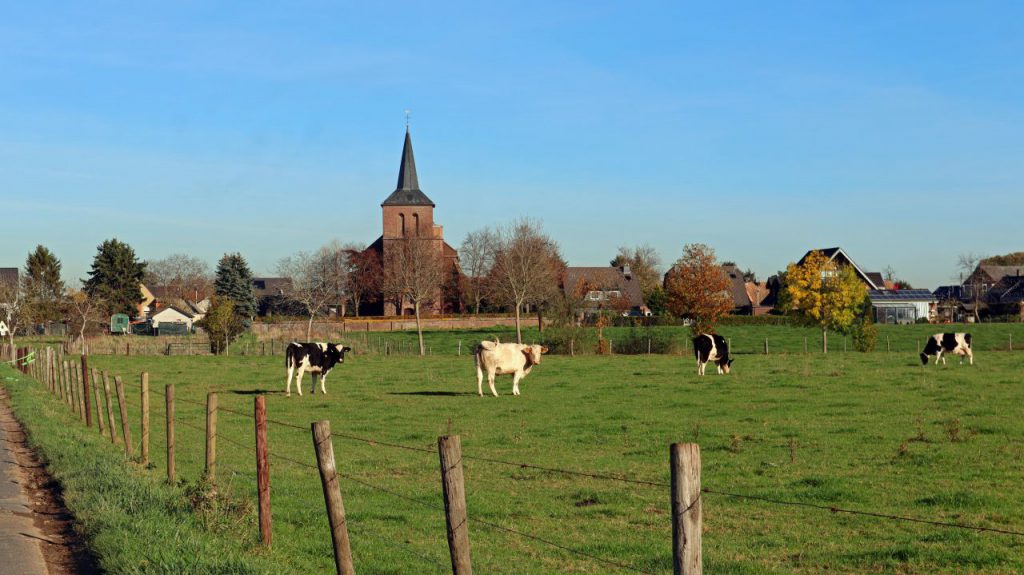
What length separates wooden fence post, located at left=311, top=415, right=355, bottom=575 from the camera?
7352mm

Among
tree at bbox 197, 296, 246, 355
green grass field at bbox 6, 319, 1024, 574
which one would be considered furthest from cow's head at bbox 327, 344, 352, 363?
tree at bbox 197, 296, 246, 355

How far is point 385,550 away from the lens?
9.45m

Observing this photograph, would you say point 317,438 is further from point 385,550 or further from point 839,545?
point 839,545

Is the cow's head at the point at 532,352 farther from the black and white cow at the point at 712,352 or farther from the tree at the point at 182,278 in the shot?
the tree at the point at 182,278

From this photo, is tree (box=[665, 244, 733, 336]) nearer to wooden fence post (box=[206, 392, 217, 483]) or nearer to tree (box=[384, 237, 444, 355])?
tree (box=[384, 237, 444, 355])

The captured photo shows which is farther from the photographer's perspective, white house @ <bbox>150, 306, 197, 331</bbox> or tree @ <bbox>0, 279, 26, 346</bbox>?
white house @ <bbox>150, 306, 197, 331</bbox>

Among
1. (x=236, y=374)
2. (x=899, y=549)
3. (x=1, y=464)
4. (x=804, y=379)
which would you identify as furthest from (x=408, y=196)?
(x=899, y=549)

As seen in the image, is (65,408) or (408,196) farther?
(408,196)

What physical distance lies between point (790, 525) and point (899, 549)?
1.47 m

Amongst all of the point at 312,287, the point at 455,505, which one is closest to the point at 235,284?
the point at 312,287

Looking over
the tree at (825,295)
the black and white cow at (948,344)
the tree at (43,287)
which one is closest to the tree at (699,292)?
the tree at (825,295)

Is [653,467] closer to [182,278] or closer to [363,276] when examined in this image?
[363,276]

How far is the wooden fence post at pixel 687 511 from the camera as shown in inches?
188

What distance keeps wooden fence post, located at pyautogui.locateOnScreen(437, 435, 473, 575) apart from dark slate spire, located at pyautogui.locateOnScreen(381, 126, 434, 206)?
368 ft
